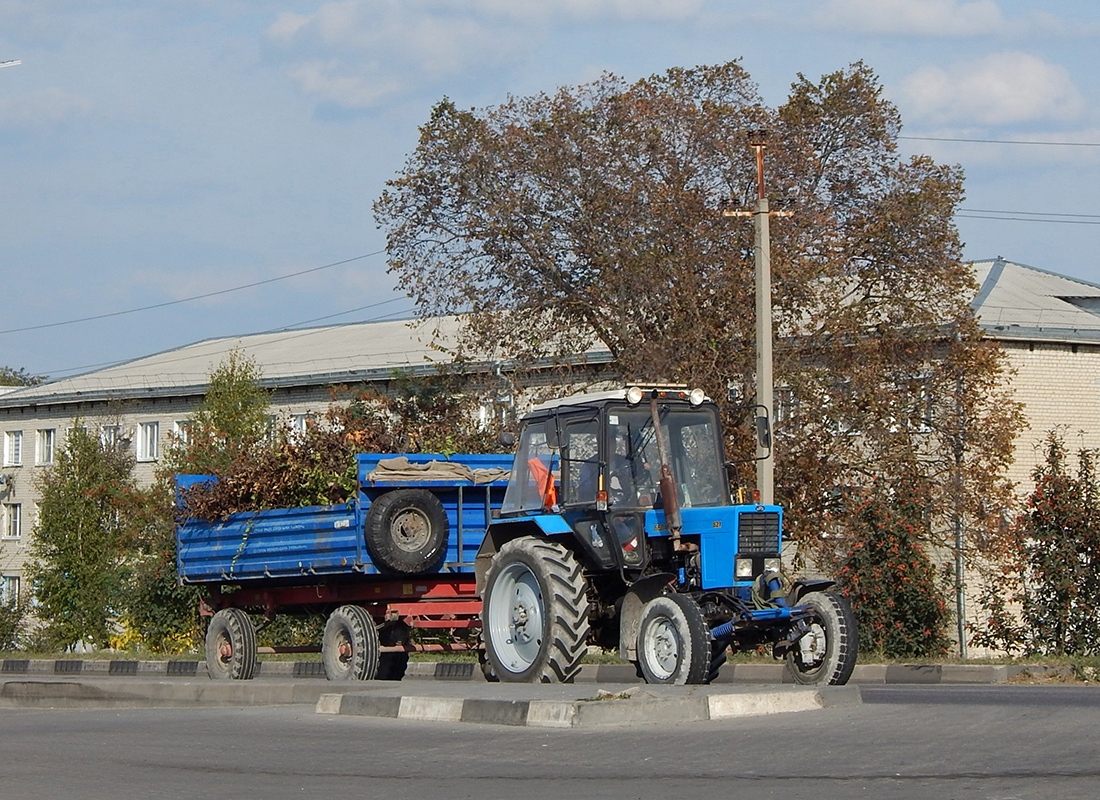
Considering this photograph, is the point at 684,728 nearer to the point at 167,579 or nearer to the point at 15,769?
the point at 15,769

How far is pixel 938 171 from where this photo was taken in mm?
30578

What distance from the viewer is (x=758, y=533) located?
14508 millimetres

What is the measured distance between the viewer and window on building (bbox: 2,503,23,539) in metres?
64.1

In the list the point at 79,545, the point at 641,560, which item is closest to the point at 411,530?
the point at 641,560

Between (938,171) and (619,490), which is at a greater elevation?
(938,171)

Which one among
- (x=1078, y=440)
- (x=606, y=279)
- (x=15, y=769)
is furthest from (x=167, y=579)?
(x=15, y=769)

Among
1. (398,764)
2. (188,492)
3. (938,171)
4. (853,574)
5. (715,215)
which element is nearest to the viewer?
(398,764)

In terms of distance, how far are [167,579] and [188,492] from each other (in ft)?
58.9

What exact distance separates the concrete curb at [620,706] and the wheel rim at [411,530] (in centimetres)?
509

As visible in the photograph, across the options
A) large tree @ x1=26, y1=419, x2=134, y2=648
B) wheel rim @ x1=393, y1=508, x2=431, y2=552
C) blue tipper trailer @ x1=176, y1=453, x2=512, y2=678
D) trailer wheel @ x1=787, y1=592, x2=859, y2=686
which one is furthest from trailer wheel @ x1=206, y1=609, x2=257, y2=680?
large tree @ x1=26, y1=419, x2=134, y2=648

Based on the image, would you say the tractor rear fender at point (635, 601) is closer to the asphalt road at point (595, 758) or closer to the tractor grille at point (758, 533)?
the tractor grille at point (758, 533)

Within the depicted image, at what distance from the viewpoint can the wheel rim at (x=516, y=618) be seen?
15180 mm

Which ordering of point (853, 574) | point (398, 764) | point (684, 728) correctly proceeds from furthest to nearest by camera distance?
point (853, 574)
point (684, 728)
point (398, 764)

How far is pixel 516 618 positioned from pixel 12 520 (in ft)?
176
